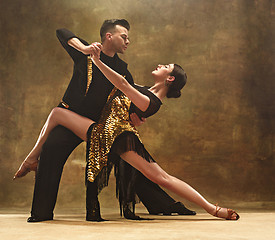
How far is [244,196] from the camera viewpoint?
436 centimetres

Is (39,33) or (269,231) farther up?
(39,33)

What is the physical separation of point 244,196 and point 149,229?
7.18 feet

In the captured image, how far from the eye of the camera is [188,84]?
450cm

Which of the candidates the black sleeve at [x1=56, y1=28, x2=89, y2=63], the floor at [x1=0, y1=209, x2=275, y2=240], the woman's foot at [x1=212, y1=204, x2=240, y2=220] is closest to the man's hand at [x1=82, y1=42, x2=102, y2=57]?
the black sleeve at [x1=56, y1=28, x2=89, y2=63]

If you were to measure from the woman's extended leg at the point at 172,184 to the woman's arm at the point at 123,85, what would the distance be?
0.37 metres

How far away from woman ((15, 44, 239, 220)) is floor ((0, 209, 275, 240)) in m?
Result: 0.22

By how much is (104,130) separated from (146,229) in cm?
80

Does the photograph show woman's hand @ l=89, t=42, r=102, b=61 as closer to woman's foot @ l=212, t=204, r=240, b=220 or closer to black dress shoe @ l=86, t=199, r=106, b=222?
black dress shoe @ l=86, t=199, r=106, b=222

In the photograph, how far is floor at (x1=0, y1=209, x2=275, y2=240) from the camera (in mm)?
2199

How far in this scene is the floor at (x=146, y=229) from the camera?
7.22 ft

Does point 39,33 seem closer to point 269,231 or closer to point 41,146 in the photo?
point 41,146

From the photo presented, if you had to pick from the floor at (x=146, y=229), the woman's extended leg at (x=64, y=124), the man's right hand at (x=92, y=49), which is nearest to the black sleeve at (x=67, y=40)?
the man's right hand at (x=92, y=49)

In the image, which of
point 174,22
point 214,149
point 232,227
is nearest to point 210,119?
point 214,149

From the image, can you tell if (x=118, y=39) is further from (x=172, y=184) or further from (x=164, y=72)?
A: (x=172, y=184)
